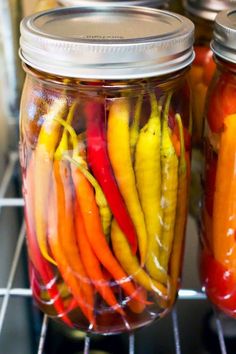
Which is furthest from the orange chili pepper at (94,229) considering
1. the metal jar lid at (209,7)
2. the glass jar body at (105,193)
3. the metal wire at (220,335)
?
the metal jar lid at (209,7)

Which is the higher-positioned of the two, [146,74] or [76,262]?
[146,74]

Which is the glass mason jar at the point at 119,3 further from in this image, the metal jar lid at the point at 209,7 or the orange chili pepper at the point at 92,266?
the orange chili pepper at the point at 92,266

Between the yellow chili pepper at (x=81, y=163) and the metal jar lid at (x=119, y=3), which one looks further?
the metal jar lid at (x=119, y=3)

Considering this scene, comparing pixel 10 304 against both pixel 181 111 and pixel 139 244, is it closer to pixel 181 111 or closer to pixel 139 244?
pixel 139 244

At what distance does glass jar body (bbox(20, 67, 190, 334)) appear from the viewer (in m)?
0.48

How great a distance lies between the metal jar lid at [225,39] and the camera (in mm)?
481

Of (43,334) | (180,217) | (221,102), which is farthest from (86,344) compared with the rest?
(221,102)

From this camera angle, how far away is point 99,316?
576mm

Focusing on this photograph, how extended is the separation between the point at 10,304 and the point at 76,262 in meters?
0.14

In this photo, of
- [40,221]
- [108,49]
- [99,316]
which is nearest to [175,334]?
[99,316]

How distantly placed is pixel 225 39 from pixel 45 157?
19cm

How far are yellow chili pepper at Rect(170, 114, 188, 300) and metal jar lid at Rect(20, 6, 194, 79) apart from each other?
0.07 meters

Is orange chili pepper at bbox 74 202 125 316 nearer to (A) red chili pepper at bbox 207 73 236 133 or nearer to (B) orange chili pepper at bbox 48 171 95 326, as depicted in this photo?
(B) orange chili pepper at bbox 48 171 95 326

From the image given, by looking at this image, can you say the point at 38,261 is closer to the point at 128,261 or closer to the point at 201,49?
the point at 128,261
